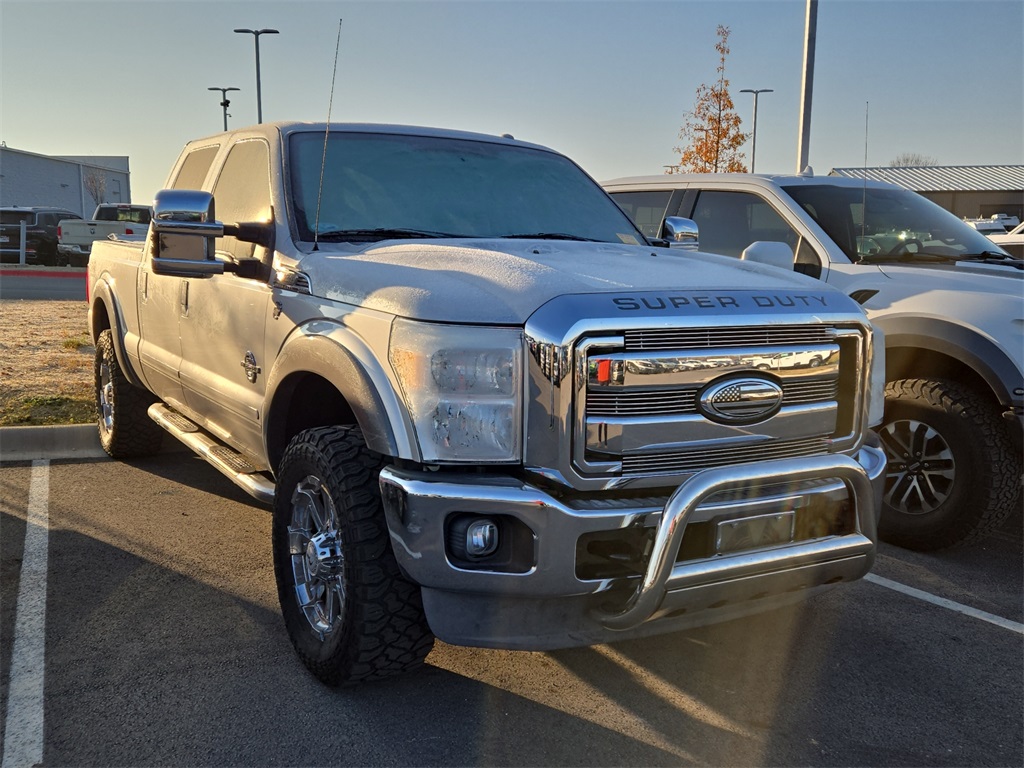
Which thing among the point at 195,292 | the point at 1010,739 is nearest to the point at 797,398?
the point at 1010,739

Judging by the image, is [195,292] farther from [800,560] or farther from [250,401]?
[800,560]

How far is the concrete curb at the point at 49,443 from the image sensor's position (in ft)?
21.7

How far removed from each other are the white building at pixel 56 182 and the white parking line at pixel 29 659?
49110mm

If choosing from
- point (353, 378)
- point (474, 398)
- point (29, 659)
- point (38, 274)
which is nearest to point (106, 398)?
point (29, 659)

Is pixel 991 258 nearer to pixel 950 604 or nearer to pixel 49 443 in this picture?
pixel 950 604

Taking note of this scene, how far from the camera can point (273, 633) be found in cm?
383

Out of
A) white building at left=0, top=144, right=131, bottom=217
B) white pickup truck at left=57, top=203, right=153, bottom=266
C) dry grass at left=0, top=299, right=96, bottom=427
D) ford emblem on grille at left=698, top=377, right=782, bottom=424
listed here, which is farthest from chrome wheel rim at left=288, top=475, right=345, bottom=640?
white building at left=0, top=144, right=131, bottom=217

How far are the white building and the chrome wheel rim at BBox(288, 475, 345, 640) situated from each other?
50.8 m

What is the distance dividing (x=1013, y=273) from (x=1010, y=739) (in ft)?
9.01

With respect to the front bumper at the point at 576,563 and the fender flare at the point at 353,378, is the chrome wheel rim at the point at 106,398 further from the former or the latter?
the front bumper at the point at 576,563

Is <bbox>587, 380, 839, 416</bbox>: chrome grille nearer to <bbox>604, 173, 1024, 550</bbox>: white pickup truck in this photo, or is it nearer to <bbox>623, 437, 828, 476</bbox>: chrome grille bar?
<bbox>623, 437, 828, 476</bbox>: chrome grille bar

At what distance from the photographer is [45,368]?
30.1ft

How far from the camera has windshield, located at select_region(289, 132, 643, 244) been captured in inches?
159

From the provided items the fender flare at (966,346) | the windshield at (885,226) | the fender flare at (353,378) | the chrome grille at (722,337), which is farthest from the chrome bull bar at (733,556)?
the windshield at (885,226)
